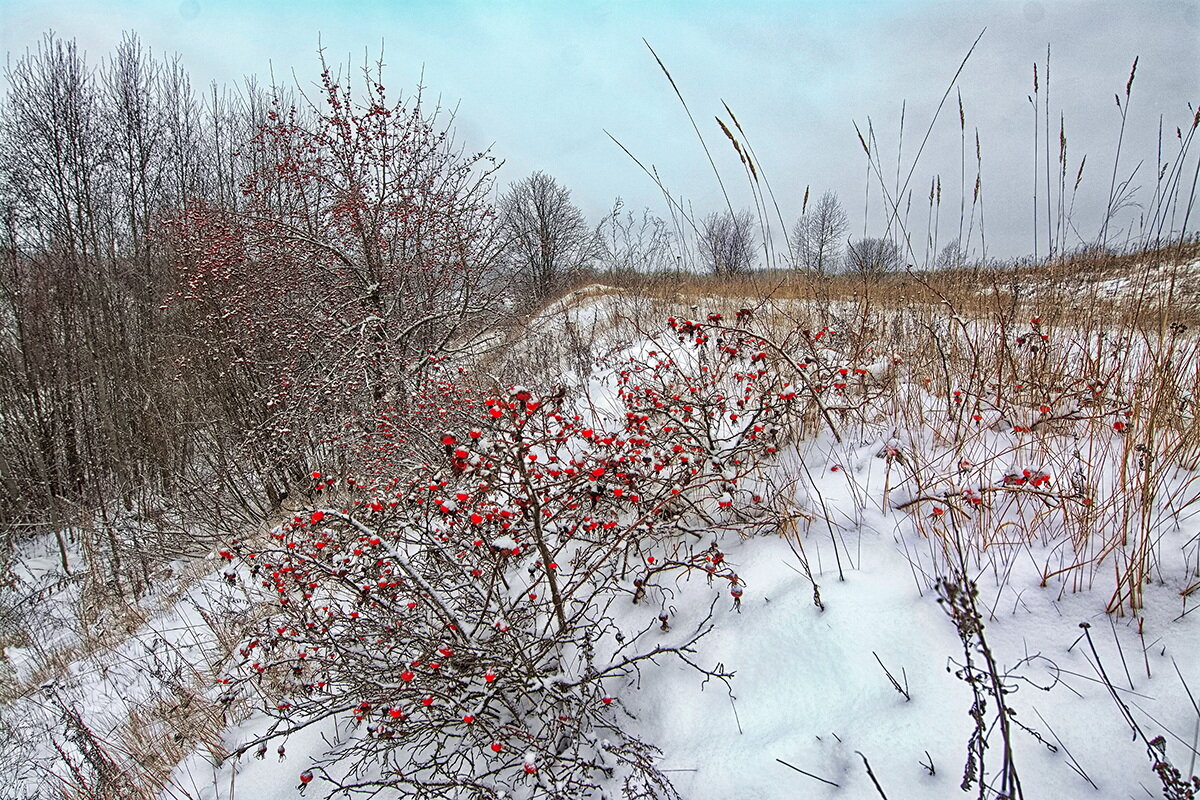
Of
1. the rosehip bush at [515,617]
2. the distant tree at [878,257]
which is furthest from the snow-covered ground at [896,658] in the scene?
the distant tree at [878,257]

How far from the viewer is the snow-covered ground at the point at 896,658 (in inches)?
43.6

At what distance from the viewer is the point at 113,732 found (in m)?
2.92

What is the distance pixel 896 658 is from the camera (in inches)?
54.3

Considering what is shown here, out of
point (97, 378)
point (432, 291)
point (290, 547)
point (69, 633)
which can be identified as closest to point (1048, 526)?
point (290, 547)

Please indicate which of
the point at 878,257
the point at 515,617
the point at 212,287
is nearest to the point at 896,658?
the point at 515,617

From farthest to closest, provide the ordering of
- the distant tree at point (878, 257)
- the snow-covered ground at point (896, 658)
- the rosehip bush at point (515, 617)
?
the distant tree at point (878, 257) < the rosehip bush at point (515, 617) < the snow-covered ground at point (896, 658)

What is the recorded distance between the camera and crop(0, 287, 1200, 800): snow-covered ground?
1.11 m

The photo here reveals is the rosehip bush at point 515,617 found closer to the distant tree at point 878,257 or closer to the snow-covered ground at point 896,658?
the snow-covered ground at point 896,658

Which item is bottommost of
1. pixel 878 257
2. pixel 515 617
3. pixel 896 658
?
pixel 515 617

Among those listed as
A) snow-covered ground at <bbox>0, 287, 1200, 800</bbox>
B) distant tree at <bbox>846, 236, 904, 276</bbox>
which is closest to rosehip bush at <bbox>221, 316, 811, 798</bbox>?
snow-covered ground at <bbox>0, 287, 1200, 800</bbox>

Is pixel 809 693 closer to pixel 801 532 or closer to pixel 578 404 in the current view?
pixel 801 532

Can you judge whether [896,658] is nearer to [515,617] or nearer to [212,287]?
[515,617]

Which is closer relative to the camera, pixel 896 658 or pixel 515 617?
pixel 896 658

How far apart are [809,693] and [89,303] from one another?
11.0 metres
